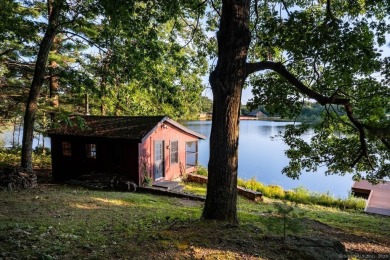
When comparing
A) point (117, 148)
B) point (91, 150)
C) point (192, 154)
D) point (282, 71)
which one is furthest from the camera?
point (192, 154)

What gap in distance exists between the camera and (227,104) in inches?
178

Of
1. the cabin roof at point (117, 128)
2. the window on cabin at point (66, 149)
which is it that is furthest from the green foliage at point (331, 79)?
the window on cabin at point (66, 149)

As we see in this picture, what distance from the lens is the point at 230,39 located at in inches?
179

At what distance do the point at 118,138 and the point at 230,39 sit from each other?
911 centimetres

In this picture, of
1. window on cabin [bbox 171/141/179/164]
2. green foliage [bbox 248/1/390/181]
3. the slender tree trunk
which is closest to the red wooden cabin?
window on cabin [bbox 171/141/179/164]

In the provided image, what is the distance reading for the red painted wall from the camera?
1308 centimetres

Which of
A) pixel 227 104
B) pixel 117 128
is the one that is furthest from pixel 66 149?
pixel 227 104

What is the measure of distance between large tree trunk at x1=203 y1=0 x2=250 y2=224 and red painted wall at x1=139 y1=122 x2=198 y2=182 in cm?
861

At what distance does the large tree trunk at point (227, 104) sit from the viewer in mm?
4520

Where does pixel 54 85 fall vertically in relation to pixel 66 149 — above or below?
above

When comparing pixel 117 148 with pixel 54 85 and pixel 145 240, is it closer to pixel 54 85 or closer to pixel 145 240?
pixel 54 85

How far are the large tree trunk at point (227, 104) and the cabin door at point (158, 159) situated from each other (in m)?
9.73

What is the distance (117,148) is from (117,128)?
107 cm

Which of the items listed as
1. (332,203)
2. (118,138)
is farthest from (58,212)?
(332,203)
